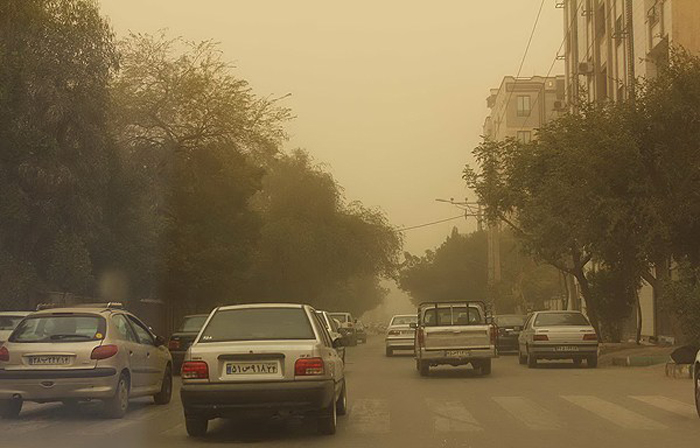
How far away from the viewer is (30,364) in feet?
49.3

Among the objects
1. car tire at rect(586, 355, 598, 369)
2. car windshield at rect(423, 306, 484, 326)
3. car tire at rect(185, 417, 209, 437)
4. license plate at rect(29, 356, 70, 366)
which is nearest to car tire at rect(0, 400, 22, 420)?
license plate at rect(29, 356, 70, 366)

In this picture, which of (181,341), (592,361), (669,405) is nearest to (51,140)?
(181,341)

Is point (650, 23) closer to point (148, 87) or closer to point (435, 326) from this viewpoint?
point (148, 87)

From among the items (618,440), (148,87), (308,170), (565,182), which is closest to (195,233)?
(148,87)

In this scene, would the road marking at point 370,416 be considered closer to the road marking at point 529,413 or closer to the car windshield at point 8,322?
the road marking at point 529,413

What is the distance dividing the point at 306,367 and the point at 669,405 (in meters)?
7.05

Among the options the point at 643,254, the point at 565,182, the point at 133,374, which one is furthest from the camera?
the point at 565,182

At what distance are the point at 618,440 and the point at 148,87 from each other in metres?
32.4

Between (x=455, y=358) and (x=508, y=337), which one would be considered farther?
(x=508, y=337)

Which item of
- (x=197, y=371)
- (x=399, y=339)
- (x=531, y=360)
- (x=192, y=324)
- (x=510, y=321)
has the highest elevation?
(x=510, y=321)

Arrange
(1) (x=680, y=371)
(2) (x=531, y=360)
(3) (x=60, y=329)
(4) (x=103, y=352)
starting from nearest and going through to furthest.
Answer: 1. (4) (x=103, y=352)
2. (3) (x=60, y=329)
3. (1) (x=680, y=371)
4. (2) (x=531, y=360)

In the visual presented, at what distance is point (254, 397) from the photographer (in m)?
12.3

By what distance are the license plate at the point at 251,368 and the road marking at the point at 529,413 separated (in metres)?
3.52

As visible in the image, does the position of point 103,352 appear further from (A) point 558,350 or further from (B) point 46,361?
(A) point 558,350
